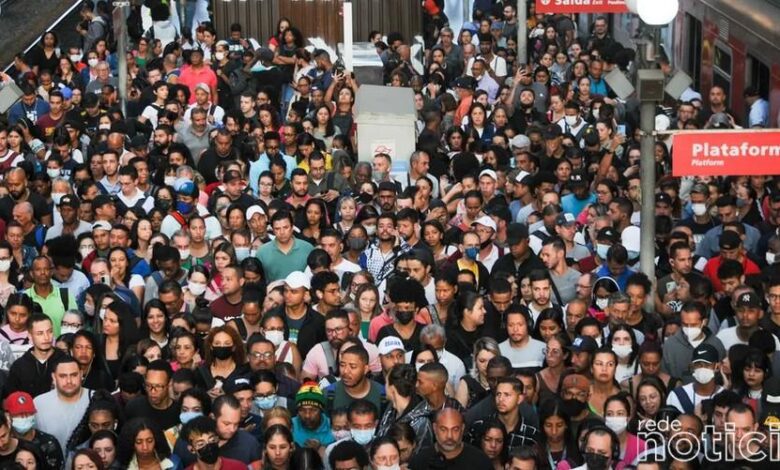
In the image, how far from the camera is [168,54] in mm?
27016

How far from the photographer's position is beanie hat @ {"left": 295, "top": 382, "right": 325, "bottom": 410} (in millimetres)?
12961

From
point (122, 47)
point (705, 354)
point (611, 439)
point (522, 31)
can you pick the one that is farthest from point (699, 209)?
point (522, 31)

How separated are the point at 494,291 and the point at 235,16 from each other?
19.5 metres

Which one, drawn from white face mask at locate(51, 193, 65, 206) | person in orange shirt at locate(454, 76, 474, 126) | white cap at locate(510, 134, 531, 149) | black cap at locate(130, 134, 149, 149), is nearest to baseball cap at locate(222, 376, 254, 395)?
white face mask at locate(51, 193, 65, 206)

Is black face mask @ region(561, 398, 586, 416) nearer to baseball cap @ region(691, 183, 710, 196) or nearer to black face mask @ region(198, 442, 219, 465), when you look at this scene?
black face mask @ region(198, 442, 219, 465)

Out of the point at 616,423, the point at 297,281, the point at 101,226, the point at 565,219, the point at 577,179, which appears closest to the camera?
the point at 616,423

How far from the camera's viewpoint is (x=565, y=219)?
56.9 ft

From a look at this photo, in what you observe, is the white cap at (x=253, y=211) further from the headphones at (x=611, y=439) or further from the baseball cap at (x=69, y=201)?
the headphones at (x=611, y=439)

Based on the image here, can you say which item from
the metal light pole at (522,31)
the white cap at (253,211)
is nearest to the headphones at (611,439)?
the white cap at (253,211)

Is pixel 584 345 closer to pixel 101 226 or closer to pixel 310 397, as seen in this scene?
pixel 310 397


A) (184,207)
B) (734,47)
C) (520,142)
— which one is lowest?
(520,142)

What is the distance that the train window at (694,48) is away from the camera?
2664 cm

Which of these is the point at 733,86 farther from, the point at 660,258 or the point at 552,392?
the point at 552,392

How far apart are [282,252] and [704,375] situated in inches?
191
